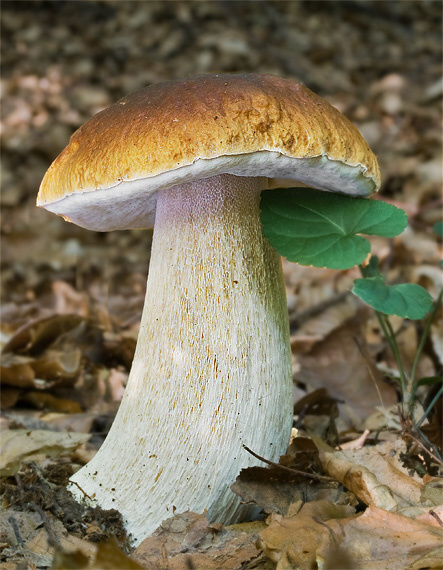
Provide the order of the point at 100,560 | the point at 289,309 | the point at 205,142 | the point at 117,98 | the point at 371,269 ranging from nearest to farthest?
1. the point at 100,560
2. the point at 205,142
3. the point at 371,269
4. the point at 289,309
5. the point at 117,98

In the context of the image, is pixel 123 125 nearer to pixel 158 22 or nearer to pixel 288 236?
pixel 288 236

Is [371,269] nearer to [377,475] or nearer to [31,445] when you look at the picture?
[377,475]

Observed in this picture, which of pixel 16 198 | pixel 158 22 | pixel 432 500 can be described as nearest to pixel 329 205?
pixel 432 500

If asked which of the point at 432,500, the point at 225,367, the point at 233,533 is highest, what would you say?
the point at 225,367


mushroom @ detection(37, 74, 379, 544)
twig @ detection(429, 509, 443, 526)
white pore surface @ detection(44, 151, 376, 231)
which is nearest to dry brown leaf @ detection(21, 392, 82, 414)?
mushroom @ detection(37, 74, 379, 544)

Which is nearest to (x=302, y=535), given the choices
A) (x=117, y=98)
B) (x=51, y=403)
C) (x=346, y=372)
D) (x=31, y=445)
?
(x=31, y=445)

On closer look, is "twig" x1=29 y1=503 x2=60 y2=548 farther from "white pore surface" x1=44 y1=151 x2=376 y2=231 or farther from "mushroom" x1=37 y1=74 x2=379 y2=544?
"white pore surface" x1=44 y1=151 x2=376 y2=231
